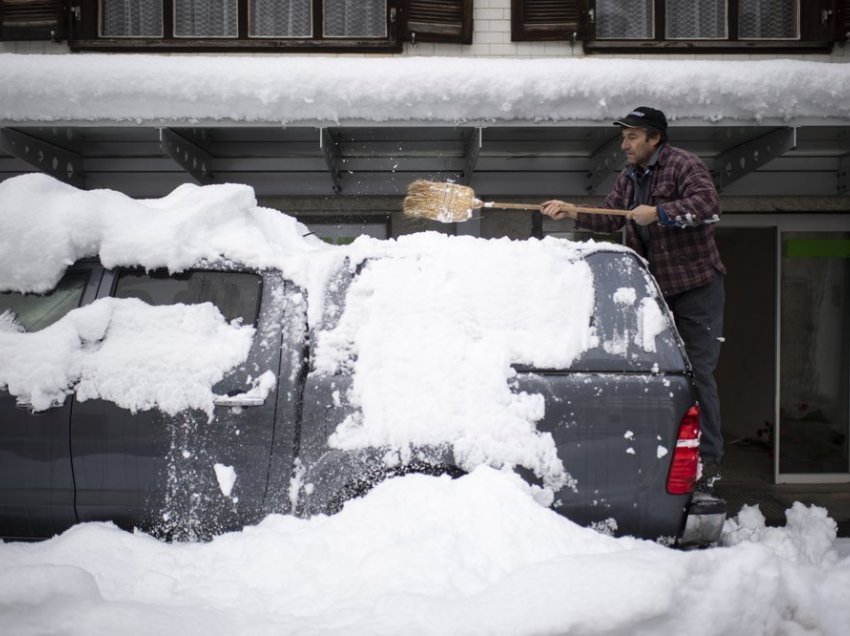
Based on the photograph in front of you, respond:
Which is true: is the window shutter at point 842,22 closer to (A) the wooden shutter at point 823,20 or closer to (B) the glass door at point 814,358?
(A) the wooden shutter at point 823,20

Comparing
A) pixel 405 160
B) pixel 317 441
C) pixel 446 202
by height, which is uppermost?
pixel 405 160

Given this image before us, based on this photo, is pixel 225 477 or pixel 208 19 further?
pixel 208 19

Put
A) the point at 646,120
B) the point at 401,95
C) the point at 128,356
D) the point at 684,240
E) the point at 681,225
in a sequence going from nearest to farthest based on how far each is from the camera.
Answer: the point at 128,356 < the point at 681,225 < the point at 684,240 < the point at 646,120 < the point at 401,95

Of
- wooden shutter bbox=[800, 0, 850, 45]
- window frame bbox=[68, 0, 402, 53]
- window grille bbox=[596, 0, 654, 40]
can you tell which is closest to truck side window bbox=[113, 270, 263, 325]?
window frame bbox=[68, 0, 402, 53]

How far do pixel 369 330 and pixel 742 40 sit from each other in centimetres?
598

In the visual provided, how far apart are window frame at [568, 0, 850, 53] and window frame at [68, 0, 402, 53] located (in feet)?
4.80

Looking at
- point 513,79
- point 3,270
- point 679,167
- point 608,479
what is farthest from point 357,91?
point 608,479

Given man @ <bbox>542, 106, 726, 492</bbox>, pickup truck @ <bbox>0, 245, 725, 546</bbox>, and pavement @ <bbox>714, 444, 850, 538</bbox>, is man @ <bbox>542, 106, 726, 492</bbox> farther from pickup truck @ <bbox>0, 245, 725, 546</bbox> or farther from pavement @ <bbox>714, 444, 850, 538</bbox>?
pavement @ <bbox>714, 444, 850, 538</bbox>

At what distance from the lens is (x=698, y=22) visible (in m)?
7.28

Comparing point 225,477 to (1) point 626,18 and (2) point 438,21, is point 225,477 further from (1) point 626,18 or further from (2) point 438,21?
(1) point 626,18

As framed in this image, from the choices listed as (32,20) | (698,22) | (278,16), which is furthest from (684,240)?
(32,20)

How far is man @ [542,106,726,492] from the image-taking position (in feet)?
13.7

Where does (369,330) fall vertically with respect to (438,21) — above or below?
below

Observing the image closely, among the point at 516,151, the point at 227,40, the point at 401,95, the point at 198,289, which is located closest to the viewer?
the point at 198,289
